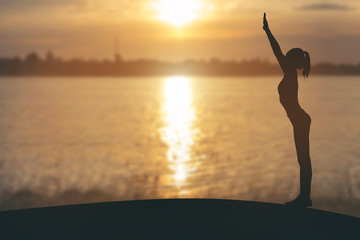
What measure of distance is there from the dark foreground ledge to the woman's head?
248 cm

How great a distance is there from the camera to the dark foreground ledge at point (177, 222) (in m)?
7.96

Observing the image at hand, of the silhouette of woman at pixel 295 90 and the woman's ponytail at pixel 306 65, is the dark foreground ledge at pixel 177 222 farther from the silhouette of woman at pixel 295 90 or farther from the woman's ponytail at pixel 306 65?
the woman's ponytail at pixel 306 65

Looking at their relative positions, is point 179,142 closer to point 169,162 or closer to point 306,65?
point 169,162

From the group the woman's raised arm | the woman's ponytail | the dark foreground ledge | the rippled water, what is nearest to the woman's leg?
the dark foreground ledge

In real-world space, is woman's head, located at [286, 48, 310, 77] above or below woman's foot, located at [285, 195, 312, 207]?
above

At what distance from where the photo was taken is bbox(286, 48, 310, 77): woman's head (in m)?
9.20

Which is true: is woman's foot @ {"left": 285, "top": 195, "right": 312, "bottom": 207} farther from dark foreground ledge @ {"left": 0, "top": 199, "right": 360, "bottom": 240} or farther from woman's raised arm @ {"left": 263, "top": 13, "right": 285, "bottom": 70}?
woman's raised arm @ {"left": 263, "top": 13, "right": 285, "bottom": 70}


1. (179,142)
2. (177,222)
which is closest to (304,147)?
(177,222)

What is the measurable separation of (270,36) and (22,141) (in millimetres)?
67627

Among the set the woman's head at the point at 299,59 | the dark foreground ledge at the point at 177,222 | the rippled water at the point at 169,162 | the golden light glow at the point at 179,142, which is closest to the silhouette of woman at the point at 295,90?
the woman's head at the point at 299,59

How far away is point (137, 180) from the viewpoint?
4778 cm

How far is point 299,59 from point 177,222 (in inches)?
139

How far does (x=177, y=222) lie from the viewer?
8.63 m

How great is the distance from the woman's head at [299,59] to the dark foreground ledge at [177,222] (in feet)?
8.14
